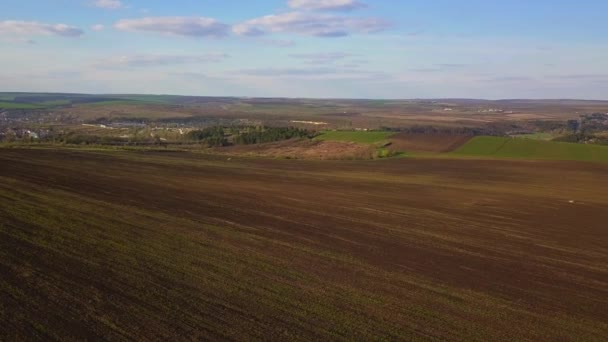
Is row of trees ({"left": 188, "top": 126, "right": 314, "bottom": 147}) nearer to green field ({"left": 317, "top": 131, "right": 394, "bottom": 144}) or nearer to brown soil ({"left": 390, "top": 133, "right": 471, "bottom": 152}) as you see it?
green field ({"left": 317, "top": 131, "right": 394, "bottom": 144})

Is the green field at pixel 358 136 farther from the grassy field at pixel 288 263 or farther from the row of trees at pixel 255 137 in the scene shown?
the grassy field at pixel 288 263

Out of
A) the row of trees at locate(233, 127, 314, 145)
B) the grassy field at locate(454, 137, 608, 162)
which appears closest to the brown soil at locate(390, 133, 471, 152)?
the grassy field at locate(454, 137, 608, 162)

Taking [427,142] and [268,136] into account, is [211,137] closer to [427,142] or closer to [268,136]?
[268,136]

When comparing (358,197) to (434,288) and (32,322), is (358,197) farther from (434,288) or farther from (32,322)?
(32,322)

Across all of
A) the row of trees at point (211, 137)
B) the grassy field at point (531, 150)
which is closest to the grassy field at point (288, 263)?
the grassy field at point (531, 150)

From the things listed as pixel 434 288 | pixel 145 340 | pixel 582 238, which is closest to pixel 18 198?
pixel 145 340
